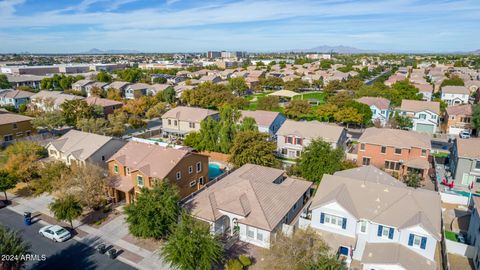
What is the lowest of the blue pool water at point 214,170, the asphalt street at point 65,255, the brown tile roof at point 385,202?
the asphalt street at point 65,255

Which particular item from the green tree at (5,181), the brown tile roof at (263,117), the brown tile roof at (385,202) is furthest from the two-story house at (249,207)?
the brown tile roof at (263,117)

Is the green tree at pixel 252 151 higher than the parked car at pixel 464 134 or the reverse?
higher

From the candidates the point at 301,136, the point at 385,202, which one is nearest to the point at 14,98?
the point at 301,136

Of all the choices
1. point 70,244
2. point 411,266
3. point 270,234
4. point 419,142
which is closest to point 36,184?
point 70,244

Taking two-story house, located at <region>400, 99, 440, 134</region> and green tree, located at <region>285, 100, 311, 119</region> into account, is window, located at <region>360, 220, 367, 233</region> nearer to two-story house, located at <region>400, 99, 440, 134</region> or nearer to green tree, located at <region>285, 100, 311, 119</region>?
green tree, located at <region>285, 100, 311, 119</region>

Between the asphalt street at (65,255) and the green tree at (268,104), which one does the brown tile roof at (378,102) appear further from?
the asphalt street at (65,255)

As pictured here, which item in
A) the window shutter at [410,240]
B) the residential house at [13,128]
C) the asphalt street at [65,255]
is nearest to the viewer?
the window shutter at [410,240]

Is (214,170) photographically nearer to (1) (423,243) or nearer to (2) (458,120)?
(1) (423,243)

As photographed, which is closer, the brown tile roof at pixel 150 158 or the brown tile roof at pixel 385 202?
the brown tile roof at pixel 385 202
